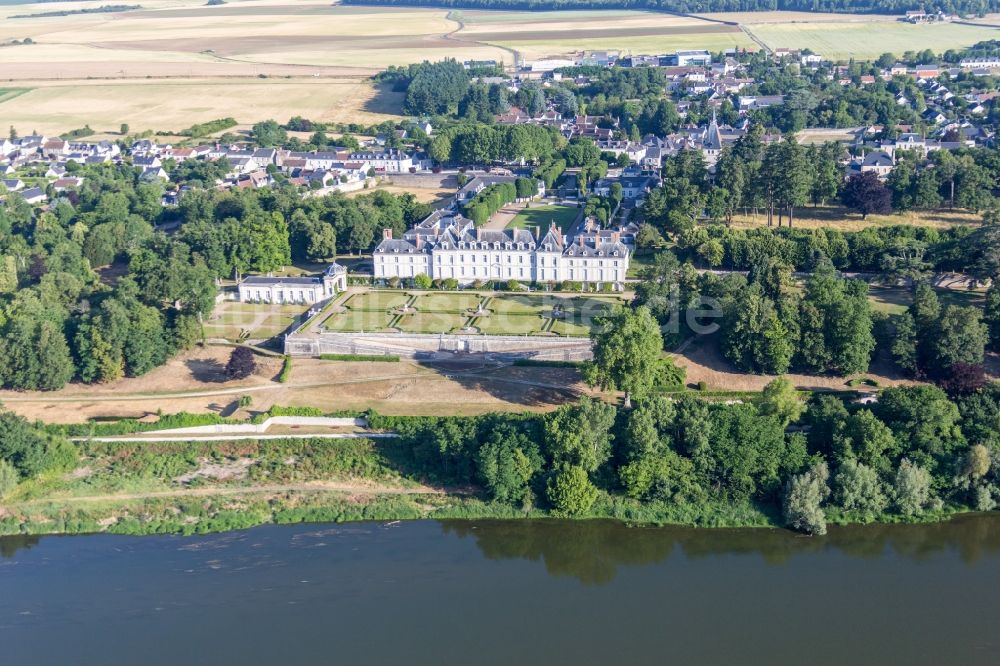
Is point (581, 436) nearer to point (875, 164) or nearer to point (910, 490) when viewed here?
point (910, 490)

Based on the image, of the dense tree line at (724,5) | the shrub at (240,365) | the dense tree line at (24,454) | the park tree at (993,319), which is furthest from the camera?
the dense tree line at (724,5)

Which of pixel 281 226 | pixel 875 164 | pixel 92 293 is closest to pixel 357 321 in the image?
pixel 281 226

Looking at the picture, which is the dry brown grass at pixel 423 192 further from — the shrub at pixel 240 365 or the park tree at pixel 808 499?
the park tree at pixel 808 499

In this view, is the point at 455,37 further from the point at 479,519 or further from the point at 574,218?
the point at 479,519

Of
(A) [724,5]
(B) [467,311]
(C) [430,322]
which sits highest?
(A) [724,5]

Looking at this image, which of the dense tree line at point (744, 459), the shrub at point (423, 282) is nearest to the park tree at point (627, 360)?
the dense tree line at point (744, 459)

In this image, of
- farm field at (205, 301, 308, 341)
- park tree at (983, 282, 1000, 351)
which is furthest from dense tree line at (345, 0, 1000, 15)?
farm field at (205, 301, 308, 341)
